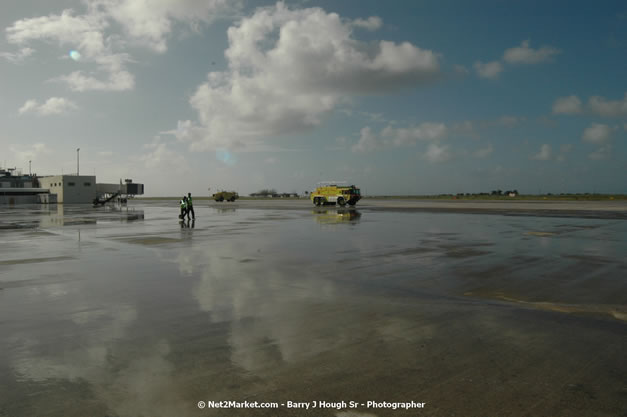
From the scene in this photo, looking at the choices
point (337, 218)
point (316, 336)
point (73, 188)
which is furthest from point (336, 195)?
point (73, 188)

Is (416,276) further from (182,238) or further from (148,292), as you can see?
(182,238)

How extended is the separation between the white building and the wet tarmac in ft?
309

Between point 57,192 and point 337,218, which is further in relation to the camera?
point 57,192

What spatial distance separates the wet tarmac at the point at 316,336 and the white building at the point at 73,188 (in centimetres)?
9403

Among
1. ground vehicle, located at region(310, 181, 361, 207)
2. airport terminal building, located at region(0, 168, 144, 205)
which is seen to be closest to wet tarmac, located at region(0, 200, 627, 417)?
ground vehicle, located at region(310, 181, 361, 207)

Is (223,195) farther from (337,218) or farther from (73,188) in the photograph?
(337,218)

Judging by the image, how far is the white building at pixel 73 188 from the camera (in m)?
89.9

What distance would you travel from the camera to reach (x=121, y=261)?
11219mm

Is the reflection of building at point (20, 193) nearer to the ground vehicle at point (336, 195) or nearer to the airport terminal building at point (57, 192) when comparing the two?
the airport terminal building at point (57, 192)

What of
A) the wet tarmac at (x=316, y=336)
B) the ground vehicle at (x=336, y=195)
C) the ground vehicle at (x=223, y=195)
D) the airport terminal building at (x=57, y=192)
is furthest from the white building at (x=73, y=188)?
the wet tarmac at (x=316, y=336)

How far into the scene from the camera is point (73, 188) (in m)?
91.1

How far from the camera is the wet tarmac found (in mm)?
3584

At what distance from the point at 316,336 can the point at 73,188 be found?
10380cm

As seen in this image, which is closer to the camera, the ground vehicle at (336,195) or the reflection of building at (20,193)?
the ground vehicle at (336,195)
